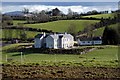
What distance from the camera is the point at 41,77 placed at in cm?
1020

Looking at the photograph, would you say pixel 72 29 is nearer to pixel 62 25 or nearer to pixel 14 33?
pixel 62 25

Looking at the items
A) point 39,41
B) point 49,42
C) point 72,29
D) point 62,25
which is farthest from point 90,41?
point 39,41

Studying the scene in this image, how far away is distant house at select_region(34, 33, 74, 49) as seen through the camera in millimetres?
29141

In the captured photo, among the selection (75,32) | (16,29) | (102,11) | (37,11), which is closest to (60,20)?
(75,32)

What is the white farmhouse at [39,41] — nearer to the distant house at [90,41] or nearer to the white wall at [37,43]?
the white wall at [37,43]

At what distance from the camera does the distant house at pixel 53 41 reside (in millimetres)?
29141

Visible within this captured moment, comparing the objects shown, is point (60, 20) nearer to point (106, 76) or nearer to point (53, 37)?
point (53, 37)

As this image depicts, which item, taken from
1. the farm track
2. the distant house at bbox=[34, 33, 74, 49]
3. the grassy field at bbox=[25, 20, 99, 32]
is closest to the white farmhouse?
the distant house at bbox=[34, 33, 74, 49]

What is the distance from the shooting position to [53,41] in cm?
2961

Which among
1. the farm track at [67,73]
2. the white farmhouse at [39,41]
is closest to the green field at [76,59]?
the farm track at [67,73]

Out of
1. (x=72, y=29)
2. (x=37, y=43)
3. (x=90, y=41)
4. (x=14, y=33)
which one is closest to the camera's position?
(x=37, y=43)

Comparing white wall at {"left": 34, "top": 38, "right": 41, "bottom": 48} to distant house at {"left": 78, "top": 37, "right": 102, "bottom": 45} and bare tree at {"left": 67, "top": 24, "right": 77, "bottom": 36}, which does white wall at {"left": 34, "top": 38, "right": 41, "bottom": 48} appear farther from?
bare tree at {"left": 67, "top": 24, "right": 77, "bottom": 36}

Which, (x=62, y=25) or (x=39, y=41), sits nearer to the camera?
(x=39, y=41)

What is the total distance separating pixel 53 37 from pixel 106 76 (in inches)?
777
